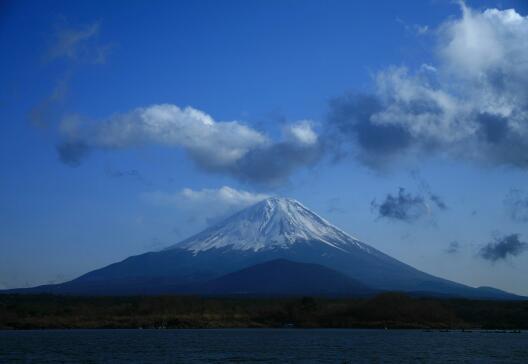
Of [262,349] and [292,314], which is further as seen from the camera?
[292,314]

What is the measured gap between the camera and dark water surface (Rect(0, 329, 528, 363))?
4844 centimetres

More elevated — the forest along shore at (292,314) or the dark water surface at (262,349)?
the forest along shore at (292,314)

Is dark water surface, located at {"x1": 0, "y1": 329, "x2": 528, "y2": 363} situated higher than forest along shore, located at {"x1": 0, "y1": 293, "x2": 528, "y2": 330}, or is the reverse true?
forest along shore, located at {"x1": 0, "y1": 293, "x2": 528, "y2": 330}

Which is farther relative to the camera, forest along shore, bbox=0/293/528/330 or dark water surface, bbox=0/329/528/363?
forest along shore, bbox=0/293/528/330

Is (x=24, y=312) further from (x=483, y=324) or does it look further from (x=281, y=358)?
(x=483, y=324)

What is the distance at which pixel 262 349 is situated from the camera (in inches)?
2239

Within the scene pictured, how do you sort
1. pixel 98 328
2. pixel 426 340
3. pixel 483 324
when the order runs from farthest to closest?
pixel 483 324
pixel 98 328
pixel 426 340

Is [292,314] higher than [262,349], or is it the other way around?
[292,314]

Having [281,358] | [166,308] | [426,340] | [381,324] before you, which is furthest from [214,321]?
[281,358]

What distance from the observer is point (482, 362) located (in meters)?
48.1

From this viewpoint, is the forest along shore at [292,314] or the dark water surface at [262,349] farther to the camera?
the forest along shore at [292,314]

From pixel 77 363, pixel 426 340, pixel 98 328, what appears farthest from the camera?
pixel 98 328

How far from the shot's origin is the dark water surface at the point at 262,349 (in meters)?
48.4

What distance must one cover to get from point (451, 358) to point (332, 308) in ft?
168
